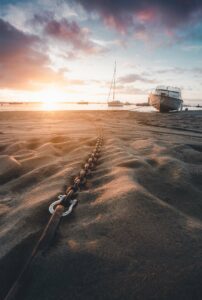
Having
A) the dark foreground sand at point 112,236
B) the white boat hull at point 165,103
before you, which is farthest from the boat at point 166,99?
the dark foreground sand at point 112,236

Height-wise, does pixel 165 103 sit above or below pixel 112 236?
above

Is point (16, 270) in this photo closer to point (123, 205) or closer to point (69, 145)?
point (123, 205)

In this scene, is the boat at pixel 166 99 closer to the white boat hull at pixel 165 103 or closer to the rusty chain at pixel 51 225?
the white boat hull at pixel 165 103

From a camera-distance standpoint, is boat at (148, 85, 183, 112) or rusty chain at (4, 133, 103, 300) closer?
rusty chain at (4, 133, 103, 300)

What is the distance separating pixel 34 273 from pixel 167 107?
1106 inches

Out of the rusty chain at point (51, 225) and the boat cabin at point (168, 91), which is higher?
the boat cabin at point (168, 91)

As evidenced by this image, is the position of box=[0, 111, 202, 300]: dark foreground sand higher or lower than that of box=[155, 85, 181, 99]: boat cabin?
lower

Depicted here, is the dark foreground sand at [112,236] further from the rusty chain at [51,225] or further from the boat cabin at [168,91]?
the boat cabin at [168,91]

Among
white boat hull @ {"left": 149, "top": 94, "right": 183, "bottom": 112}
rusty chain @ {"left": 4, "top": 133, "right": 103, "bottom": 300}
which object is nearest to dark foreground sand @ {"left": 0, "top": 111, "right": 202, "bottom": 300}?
rusty chain @ {"left": 4, "top": 133, "right": 103, "bottom": 300}

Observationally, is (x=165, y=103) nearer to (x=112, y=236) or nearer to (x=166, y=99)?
(x=166, y=99)

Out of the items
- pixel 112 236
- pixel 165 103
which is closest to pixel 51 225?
pixel 112 236

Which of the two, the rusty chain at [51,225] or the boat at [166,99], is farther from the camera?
the boat at [166,99]

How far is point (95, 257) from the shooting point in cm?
117

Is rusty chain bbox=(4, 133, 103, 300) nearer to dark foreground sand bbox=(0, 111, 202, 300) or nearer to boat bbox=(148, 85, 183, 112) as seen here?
dark foreground sand bbox=(0, 111, 202, 300)
